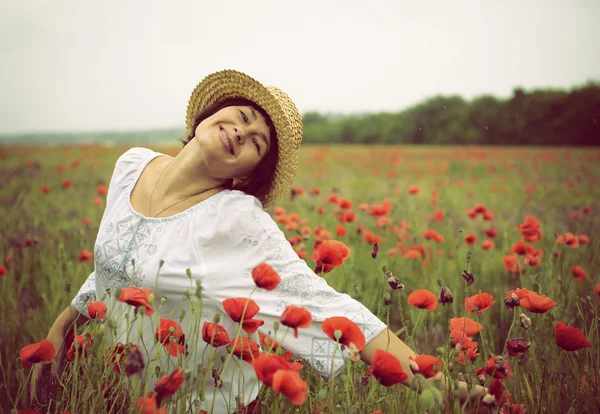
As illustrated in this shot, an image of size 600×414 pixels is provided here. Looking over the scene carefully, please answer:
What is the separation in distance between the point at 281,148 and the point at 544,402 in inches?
44.5

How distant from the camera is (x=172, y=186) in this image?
1635 mm

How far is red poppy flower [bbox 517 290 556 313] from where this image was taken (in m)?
1.23

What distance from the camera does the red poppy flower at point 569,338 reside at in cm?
113

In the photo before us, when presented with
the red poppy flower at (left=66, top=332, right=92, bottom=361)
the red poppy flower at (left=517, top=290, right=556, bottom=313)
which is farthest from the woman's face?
the red poppy flower at (left=517, top=290, right=556, bottom=313)

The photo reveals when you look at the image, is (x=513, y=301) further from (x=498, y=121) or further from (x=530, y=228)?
(x=498, y=121)

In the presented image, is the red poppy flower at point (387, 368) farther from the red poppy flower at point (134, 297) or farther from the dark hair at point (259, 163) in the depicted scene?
the dark hair at point (259, 163)

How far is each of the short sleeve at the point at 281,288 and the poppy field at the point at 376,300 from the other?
0.05 meters

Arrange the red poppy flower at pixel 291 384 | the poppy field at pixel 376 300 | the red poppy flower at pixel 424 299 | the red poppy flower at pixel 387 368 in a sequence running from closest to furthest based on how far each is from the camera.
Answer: the red poppy flower at pixel 291 384 < the red poppy flower at pixel 387 368 < the poppy field at pixel 376 300 < the red poppy flower at pixel 424 299

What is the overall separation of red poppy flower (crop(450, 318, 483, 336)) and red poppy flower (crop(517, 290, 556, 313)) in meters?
0.14

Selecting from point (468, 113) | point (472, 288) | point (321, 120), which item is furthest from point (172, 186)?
point (321, 120)

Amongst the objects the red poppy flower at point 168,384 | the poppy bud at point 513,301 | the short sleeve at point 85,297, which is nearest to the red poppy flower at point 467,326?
the poppy bud at point 513,301

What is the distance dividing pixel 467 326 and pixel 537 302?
0.61ft

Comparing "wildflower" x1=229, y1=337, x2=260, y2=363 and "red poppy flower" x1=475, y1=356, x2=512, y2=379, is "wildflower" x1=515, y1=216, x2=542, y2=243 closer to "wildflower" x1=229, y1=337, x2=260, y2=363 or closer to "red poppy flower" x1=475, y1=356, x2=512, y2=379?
"red poppy flower" x1=475, y1=356, x2=512, y2=379

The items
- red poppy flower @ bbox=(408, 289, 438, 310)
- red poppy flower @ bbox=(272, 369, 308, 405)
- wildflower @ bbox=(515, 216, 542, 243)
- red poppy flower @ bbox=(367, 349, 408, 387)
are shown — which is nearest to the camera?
red poppy flower @ bbox=(272, 369, 308, 405)
